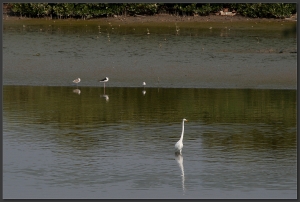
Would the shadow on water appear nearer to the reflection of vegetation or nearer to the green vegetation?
the reflection of vegetation

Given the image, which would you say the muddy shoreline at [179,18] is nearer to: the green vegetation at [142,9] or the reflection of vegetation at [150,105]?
the green vegetation at [142,9]

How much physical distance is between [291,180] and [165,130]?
17.5ft

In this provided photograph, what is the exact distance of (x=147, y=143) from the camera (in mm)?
17062

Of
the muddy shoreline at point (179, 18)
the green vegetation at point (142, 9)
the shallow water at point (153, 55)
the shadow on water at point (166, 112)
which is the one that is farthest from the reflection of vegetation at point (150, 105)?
the green vegetation at point (142, 9)

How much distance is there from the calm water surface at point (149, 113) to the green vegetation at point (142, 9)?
3312 millimetres

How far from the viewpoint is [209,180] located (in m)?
13.8

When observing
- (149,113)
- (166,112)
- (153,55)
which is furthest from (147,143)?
(153,55)

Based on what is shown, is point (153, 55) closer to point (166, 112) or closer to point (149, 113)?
point (166, 112)

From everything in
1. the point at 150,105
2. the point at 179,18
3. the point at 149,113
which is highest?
the point at 149,113

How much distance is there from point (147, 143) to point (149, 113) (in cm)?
400

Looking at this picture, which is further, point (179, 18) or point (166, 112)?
point (179, 18)

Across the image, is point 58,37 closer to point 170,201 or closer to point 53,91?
point 53,91

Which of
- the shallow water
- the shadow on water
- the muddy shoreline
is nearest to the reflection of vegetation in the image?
the shadow on water

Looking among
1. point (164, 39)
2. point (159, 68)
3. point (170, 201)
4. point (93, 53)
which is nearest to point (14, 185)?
point (170, 201)
